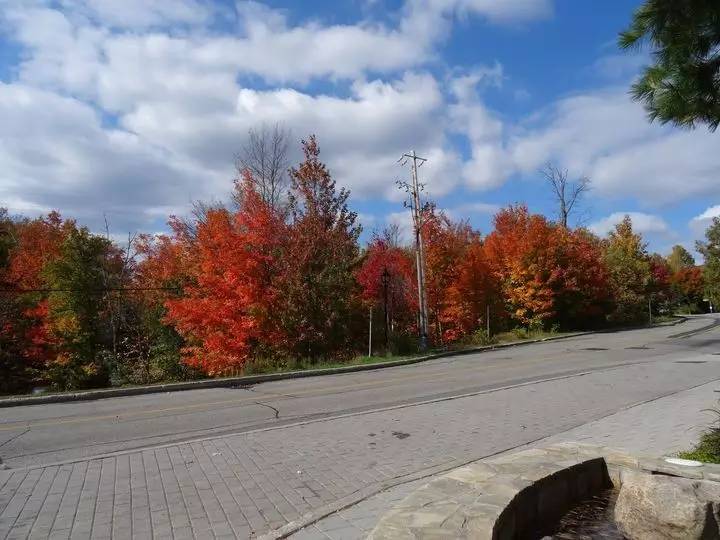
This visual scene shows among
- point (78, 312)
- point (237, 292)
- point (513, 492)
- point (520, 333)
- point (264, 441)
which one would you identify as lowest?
Result: point (264, 441)

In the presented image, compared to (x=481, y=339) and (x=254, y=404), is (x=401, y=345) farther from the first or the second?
(x=254, y=404)

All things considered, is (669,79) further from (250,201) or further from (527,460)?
(250,201)

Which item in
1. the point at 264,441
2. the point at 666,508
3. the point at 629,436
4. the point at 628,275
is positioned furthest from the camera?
the point at 628,275

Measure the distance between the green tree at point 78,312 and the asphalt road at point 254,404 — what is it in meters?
15.8

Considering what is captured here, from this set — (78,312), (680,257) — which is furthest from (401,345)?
(680,257)

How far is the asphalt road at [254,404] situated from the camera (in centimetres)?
841

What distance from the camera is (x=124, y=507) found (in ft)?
17.1

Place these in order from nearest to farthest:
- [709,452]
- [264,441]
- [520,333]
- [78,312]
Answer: [709,452] < [264,441] < [78,312] < [520,333]

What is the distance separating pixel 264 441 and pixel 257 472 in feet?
5.21

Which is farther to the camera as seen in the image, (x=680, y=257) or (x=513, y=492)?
(x=680, y=257)

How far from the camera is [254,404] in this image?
11633 mm

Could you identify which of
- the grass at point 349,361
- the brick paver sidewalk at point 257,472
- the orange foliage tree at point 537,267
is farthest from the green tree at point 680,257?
the brick paver sidewalk at point 257,472

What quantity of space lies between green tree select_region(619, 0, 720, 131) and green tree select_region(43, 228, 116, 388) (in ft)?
85.0

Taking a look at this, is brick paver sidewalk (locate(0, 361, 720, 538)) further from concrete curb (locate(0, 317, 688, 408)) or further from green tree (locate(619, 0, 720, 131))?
concrete curb (locate(0, 317, 688, 408))
